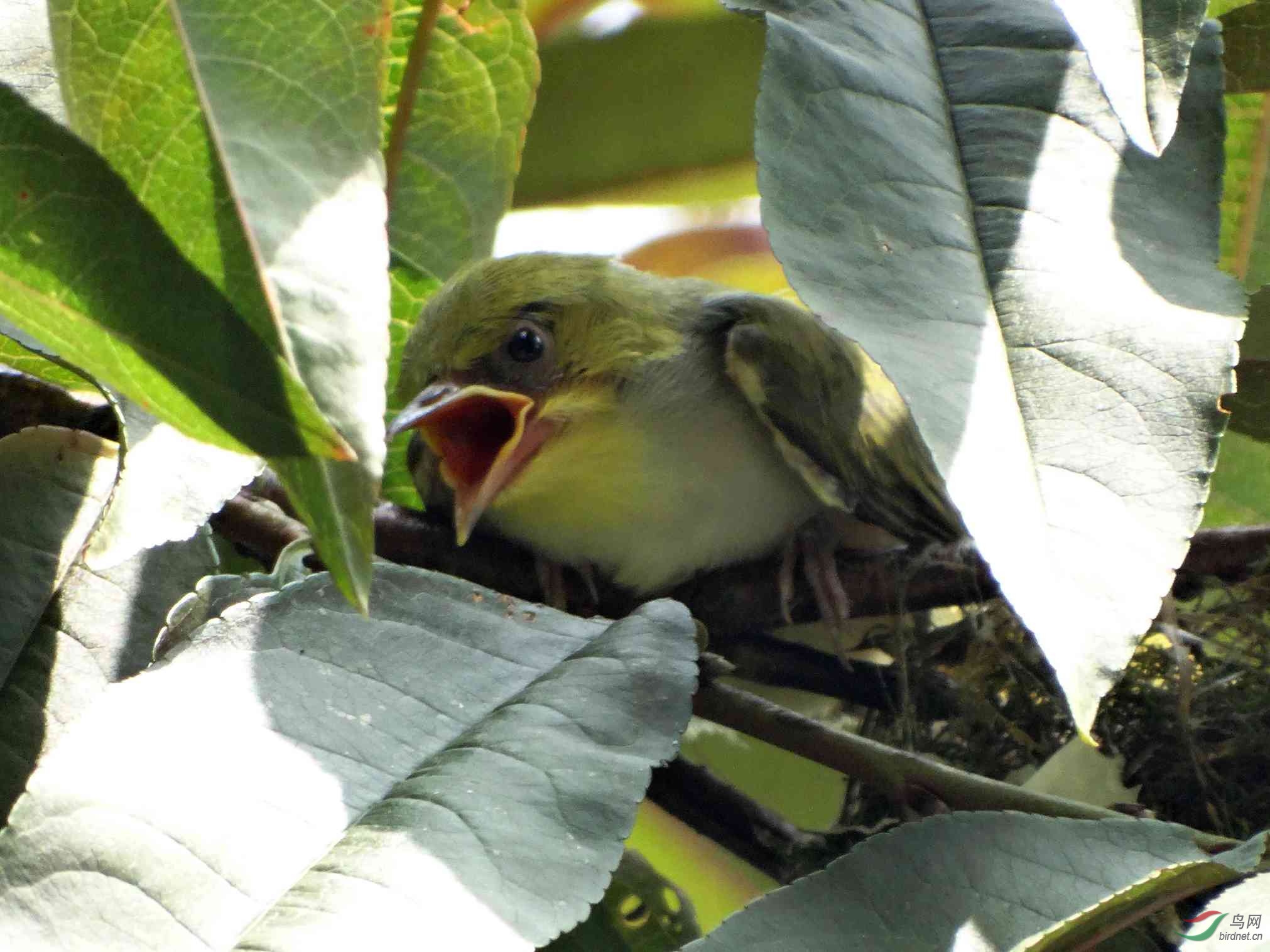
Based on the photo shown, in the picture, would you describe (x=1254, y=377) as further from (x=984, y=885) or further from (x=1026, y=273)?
(x=984, y=885)

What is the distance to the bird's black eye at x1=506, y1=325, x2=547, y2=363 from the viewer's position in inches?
76.5

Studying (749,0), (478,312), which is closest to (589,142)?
(478,312)

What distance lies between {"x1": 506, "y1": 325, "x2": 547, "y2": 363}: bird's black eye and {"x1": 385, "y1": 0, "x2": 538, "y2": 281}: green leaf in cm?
31

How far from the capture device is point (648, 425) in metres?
2.03

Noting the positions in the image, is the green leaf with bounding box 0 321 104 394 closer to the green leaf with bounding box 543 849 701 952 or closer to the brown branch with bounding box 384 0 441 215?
the brown branch with bounding box 384 0 441 215

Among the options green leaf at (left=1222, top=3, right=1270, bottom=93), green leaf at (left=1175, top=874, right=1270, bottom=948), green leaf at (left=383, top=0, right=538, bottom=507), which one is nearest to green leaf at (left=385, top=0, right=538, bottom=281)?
green leaf at (left=383, top=0, right=538, bottom=507)

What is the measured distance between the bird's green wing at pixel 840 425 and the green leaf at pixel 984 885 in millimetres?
803

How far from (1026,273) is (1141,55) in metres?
0.16

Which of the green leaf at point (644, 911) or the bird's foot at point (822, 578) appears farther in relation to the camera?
the bird's foot at point (822, 578)

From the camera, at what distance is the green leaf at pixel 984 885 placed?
0.87 metres

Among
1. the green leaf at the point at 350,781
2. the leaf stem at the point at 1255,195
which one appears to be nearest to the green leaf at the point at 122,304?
the green leaf at the point at 350,781

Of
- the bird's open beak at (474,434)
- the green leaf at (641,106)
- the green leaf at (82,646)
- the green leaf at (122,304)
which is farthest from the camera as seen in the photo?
the green leaf at (641,106)

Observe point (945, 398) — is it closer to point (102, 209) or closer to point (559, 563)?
point (102, 209)

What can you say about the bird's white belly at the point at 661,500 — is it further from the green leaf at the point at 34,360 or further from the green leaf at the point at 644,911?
the green leaf at the point at 34,360
